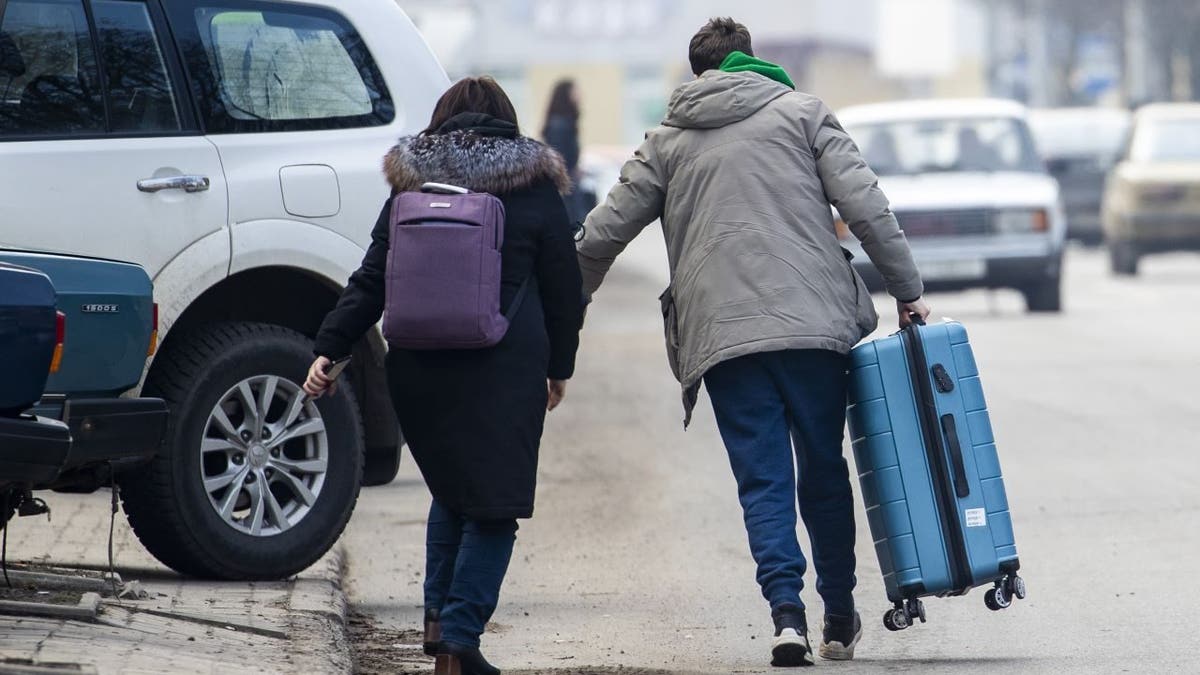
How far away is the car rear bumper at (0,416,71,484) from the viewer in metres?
5.59

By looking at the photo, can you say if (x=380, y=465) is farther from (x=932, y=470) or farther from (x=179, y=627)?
(x=932, y=470)

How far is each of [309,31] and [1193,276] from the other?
21592 millimetres

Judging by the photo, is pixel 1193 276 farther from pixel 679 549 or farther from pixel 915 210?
pixel 679 549

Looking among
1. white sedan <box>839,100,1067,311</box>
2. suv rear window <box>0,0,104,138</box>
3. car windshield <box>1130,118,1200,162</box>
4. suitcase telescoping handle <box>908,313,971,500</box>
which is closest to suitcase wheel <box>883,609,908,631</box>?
suitcase telescoping handle <box>908,313,971,500</box>

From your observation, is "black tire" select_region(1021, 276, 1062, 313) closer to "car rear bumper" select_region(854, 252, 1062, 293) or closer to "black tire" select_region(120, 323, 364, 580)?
"car rear bumper" select_region(854, 252, 1062, 293)

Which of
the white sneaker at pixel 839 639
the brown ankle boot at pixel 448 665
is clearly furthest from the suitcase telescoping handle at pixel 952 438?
the brown ankle boot at pixel 448 665

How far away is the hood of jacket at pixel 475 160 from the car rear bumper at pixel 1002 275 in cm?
1324

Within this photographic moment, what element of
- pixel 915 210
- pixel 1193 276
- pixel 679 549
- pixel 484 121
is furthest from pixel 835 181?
pixel 1193 276

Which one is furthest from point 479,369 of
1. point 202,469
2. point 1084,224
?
point 1084,224

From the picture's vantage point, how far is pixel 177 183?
7121mm

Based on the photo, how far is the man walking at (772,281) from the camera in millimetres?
6250

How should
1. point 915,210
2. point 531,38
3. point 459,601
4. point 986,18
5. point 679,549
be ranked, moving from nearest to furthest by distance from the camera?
point 459,601, point 679,549, point 915,210, point 531,38, point 986,18

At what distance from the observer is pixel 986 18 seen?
7225 cm

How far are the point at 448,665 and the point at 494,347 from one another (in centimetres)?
77
